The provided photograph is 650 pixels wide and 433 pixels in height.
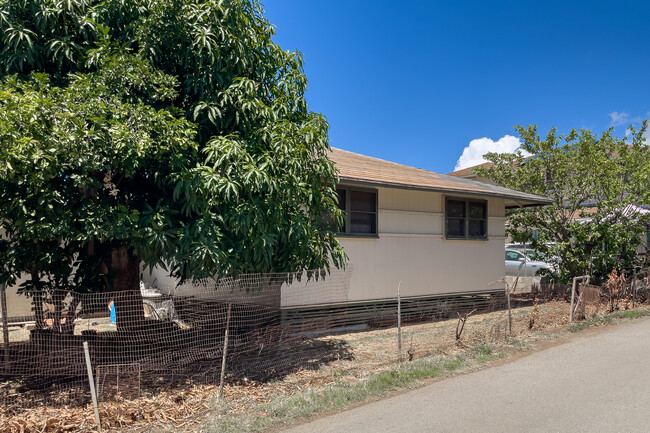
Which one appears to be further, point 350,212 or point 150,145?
point 350,212

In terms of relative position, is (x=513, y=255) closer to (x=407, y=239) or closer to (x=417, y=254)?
(x=417, y=254)

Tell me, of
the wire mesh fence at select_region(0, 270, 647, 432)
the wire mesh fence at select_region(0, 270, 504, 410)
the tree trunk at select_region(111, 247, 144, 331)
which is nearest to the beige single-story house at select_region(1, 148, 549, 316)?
the tree trunk at select_region(111, 247, 144, 331)

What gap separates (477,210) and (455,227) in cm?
100

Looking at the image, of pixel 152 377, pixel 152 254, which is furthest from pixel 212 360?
pixel 152 254

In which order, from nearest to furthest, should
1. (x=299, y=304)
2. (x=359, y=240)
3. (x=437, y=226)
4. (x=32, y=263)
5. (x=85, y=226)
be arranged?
1. (x=85, y=226)
2. (x=32, y=263)
3. (x=299, y=304)
4. (x=359, y=240)
5. (x=437, y=226)

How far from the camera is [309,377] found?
22.5 ft

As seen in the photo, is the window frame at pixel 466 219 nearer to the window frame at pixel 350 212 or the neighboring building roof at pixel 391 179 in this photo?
the neighboring building roof at pixel 391 179

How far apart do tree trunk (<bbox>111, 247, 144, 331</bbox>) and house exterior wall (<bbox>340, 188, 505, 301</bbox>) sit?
172 inches

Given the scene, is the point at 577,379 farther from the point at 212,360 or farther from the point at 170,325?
the point at 170,325

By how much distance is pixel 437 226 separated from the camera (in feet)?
40.9

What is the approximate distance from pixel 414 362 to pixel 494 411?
2.18 metres

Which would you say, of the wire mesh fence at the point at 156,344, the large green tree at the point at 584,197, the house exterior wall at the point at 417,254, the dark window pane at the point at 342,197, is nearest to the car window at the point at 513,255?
the large green tree at the point at 584,197

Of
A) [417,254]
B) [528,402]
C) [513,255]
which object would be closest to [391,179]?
[417,254]

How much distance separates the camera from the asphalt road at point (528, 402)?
508 cm
